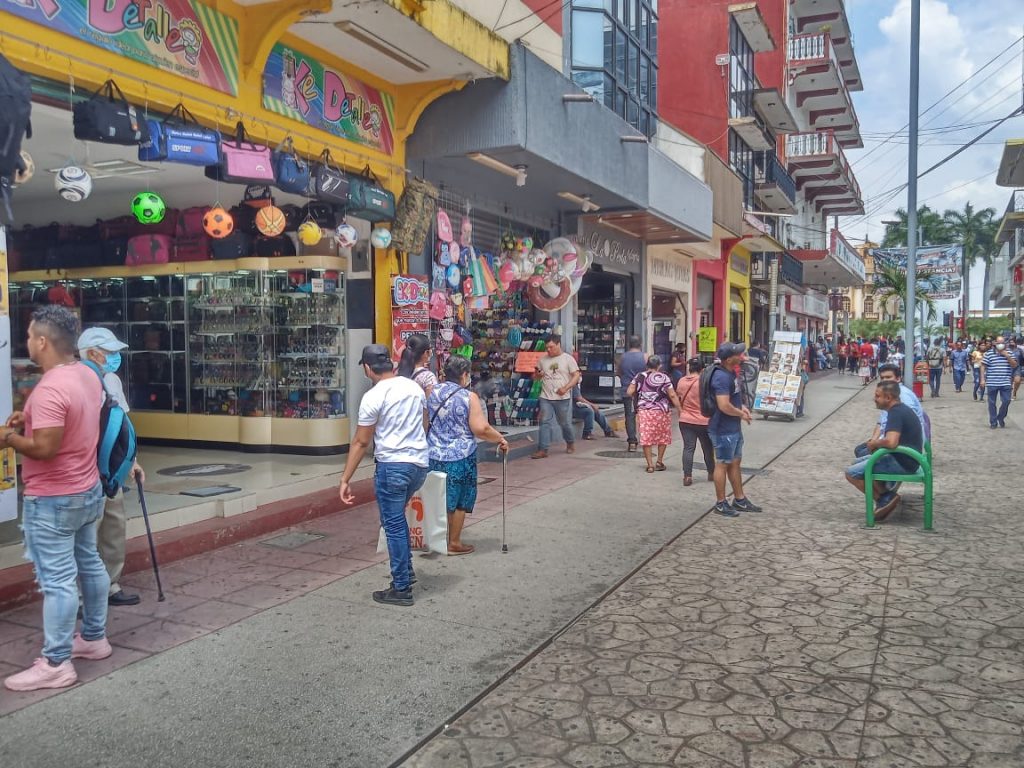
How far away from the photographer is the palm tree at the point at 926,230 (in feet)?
221

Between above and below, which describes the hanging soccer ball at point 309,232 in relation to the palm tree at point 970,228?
below

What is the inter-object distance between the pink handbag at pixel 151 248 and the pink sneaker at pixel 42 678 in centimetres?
730

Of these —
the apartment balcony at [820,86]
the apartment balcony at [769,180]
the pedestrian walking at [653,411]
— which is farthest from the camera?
the apartment balcony at [820,86]

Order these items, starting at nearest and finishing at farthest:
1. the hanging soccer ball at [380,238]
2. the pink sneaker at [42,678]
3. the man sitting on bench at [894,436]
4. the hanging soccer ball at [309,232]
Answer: the pink sneaker at [42,678] < the man sitting on bench at [894,436] < the hanging soccer ball at [309,232] < the hanging soccer ball at [380,238]

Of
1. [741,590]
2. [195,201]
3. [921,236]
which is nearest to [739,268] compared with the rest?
[195,201]

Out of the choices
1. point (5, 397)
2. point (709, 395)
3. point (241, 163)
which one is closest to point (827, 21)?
point (709, 395)

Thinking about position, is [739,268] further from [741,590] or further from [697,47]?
[741,590]

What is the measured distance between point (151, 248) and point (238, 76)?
3722 millimetres

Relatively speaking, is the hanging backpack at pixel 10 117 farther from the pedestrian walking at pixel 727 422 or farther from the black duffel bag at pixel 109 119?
the pedestrian walking at pixel 727 422

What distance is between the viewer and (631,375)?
13.1 metres

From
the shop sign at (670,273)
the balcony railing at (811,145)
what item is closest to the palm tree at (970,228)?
the balcony railing at (811,145)

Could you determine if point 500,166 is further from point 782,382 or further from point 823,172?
point 823,172

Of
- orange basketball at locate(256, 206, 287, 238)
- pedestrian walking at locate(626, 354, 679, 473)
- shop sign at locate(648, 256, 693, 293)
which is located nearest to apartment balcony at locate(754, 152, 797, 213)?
shop sign at locate(648, 256, 693, 293)

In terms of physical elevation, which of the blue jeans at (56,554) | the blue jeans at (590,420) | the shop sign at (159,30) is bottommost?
the blue jeans at (590,420)
